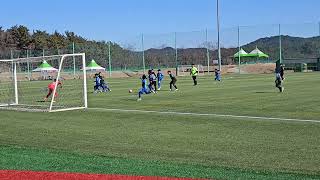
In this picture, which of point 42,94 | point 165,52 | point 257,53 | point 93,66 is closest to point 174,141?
point 42,94

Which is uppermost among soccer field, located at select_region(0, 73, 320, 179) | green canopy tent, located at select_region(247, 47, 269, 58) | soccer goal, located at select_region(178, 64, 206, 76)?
green canopy tent, located at select_region(247, 47, 269, 58)

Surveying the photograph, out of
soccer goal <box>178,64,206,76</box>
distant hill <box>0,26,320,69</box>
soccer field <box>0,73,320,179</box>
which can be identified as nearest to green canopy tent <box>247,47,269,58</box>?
distant hill <box>0,26,320,69</box>

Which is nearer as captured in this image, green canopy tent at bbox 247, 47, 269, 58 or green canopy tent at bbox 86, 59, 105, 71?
green canopy tent at bbox 86, 59, 105, 71

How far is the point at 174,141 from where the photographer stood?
485 inches

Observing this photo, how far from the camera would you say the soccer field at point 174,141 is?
909 centimetres

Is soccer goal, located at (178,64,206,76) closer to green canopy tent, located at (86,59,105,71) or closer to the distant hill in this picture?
the distant hill

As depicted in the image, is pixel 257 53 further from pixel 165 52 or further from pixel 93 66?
pixel 93 66

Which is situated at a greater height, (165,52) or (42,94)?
(165,52)

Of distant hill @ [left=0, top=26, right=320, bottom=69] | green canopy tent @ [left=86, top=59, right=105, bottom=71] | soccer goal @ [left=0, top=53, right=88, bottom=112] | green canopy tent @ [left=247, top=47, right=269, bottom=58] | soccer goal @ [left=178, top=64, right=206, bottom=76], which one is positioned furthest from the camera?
green canopy tent @ [left=247, top=47, right=269, bottom=58]

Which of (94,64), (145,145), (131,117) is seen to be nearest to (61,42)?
(94,64)

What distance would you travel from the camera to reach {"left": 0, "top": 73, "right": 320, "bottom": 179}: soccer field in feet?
29.8

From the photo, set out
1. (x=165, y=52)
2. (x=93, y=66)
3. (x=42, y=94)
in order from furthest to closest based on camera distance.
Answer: (x=165, y=52), (x=93, y=66), (x=42, y=94)

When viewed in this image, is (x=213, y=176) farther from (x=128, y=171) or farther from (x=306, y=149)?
(x=306, y=149)

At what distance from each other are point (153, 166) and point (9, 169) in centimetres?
239
